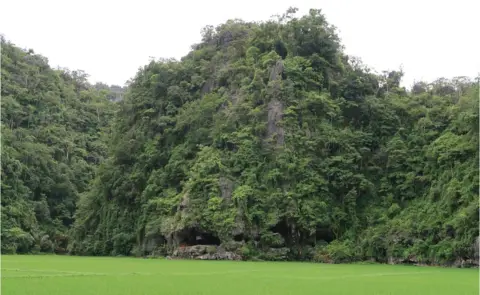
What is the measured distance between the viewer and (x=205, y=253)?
1258 inches

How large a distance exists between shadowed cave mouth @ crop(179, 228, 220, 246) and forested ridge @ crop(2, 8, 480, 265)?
9 centimetres

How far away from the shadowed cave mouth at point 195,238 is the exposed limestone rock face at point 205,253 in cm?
85

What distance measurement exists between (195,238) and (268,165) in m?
6.86

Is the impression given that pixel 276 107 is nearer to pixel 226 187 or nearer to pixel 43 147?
pixel 226 187

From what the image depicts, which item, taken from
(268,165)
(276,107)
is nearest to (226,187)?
(268,165)

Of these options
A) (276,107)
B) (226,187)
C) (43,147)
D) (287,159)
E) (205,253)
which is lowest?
(205,253)

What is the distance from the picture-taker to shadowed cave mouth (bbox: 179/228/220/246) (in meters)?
33.5

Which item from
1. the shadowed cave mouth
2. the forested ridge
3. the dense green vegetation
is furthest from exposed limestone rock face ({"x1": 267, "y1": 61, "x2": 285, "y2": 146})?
the dense green vegetation

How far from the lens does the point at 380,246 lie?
30266mm

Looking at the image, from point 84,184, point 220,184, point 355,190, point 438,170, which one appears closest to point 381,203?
point 355,190

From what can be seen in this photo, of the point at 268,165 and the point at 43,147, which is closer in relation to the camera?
the point at 268,165

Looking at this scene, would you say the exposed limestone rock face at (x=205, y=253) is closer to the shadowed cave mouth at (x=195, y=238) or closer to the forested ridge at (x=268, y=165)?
the forested ridge at (x=268, y=165)

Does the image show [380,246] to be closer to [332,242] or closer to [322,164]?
[332,242]

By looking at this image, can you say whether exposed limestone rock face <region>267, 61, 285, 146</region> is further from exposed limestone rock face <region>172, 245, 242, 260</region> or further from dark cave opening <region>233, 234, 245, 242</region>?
exposed limestone rock face <region>172, 245, 242, 260</region>
